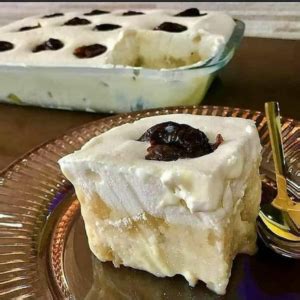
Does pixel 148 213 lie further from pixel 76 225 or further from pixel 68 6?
pixel 68 6

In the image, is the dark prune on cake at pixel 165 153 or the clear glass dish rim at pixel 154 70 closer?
the dark prune on cake at pixel 165 153

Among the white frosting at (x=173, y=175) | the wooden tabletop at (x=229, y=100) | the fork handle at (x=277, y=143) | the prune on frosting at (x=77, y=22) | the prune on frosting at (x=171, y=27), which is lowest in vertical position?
the wooden tabletop at (x=229, y=100)

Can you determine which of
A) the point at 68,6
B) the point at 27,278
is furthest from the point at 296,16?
the point at 27,278

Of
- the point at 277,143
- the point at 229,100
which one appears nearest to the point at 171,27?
the point at 229,100

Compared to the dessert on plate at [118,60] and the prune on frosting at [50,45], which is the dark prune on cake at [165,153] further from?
the prune on frosting at [50,45]

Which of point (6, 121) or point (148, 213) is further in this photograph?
point (6, 121)

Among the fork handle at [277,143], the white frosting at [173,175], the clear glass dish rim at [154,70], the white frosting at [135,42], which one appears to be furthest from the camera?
the white frosting at [135,42]

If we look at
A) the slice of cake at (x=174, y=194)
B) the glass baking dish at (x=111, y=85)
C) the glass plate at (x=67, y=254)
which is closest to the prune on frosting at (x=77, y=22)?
the glass baking dish at (x=111, y=85)
